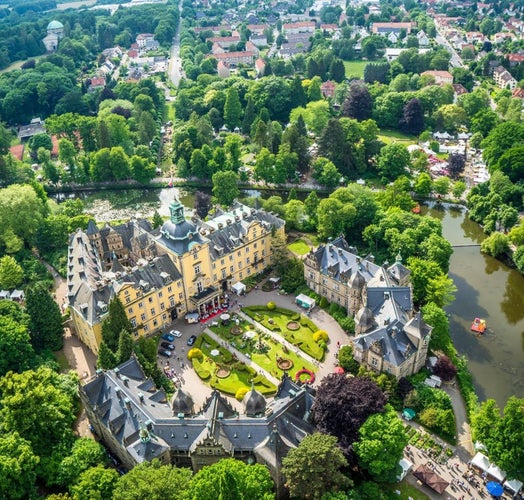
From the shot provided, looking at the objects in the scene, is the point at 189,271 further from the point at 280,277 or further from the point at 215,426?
the point at 215,426

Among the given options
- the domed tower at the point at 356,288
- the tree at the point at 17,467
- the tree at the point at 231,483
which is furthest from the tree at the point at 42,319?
the domed tower at the point at 356,288

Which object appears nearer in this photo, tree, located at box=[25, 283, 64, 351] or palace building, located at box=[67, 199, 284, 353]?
tree, located at box=[25, 283, 64, 351]

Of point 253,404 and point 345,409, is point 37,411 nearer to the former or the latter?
point 253,404

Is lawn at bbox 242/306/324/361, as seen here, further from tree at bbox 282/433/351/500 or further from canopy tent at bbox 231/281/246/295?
tree at bbox 282/433/351/500

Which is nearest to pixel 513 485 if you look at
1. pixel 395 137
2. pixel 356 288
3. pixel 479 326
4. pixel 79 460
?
pixel 479 326

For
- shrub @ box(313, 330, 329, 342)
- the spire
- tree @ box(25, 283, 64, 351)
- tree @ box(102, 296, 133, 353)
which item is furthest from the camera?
the spire

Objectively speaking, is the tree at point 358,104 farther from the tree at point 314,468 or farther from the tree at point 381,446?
the tree at point 314,468

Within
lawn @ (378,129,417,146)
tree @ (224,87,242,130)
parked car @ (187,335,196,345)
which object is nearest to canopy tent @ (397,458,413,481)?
parked car @ (187,335,196,345)
